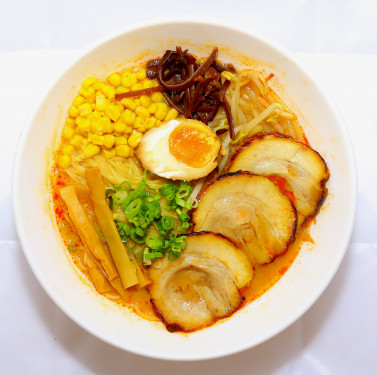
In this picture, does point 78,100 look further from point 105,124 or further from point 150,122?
point 150,122

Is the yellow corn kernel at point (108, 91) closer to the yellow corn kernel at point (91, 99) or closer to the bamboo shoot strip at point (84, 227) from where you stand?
the yellow corn kernel at point (91, 99)

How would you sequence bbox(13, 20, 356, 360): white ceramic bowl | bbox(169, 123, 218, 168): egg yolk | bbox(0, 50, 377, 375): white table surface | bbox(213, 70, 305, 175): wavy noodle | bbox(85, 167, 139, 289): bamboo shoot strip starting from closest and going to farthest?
bbox(13, 20, 356, 360): white ceramic bowl, bbox(85, 167, 139, 289): bamboo shoot strip, bbox(169, 123, 218, 168): egg yolk, bbox(213, 70, 305, 175): wavy noodle, bbox(0, 50, 377, 375): white table surface

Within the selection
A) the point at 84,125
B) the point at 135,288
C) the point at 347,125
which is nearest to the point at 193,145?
the point at 84,125

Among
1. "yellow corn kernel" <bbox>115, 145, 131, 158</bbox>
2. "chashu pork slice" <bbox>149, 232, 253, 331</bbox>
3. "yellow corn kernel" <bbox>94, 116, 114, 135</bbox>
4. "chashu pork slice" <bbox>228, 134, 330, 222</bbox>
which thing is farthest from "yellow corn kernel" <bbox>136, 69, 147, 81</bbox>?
"chashu pork slice" <bbox>149, 232, 253, 331</bbox>

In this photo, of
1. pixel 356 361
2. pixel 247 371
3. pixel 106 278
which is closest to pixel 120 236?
pixel 106 278

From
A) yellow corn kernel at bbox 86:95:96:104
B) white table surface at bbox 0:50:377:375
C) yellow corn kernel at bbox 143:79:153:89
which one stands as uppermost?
yellow corn kernel at bbox 143:79:153:89

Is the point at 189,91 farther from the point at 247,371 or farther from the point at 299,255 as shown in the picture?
the point at 247,371

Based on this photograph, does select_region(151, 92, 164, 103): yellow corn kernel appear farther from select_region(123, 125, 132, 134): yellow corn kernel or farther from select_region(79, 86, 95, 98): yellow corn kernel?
select_region(79, 86, 95, 98): yellow corn kernel
